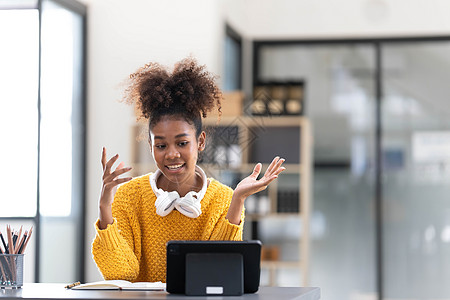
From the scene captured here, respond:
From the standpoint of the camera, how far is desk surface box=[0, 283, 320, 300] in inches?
80.9

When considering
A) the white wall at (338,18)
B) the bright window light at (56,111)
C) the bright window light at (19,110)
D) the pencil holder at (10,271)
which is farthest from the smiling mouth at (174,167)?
the white wall at (338,18)

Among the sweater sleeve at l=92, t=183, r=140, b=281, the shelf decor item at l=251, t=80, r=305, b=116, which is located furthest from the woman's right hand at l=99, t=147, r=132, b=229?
the shelf decor item at l=251, t=80, r=305, b=116

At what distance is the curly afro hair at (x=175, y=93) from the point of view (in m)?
2.44

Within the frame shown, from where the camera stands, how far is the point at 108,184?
2.18 meters

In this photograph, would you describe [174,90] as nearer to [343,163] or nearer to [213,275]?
[213,275]

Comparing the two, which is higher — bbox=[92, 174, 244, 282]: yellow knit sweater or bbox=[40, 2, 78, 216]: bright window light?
bbox=[40, 2, 78, 216]: bright window light

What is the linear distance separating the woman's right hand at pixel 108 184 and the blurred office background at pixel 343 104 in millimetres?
3485

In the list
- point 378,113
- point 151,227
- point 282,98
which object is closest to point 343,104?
point 378,113

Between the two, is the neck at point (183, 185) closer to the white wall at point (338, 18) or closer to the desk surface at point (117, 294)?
the desk surface at point (117, 294)

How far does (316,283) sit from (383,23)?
2.34m

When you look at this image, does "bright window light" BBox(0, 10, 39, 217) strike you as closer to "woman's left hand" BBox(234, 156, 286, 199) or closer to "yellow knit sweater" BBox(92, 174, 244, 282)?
"yellow knit sweater" BBox(92, 174, 244, 282)

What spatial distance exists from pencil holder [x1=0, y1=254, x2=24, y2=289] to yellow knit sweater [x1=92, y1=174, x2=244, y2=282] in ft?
0.85

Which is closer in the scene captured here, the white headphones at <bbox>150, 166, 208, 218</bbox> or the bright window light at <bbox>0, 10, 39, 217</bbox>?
the white headphones at <bbox>150, 166, 208, 218</bbox>

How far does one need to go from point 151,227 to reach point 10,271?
462 millimetres
